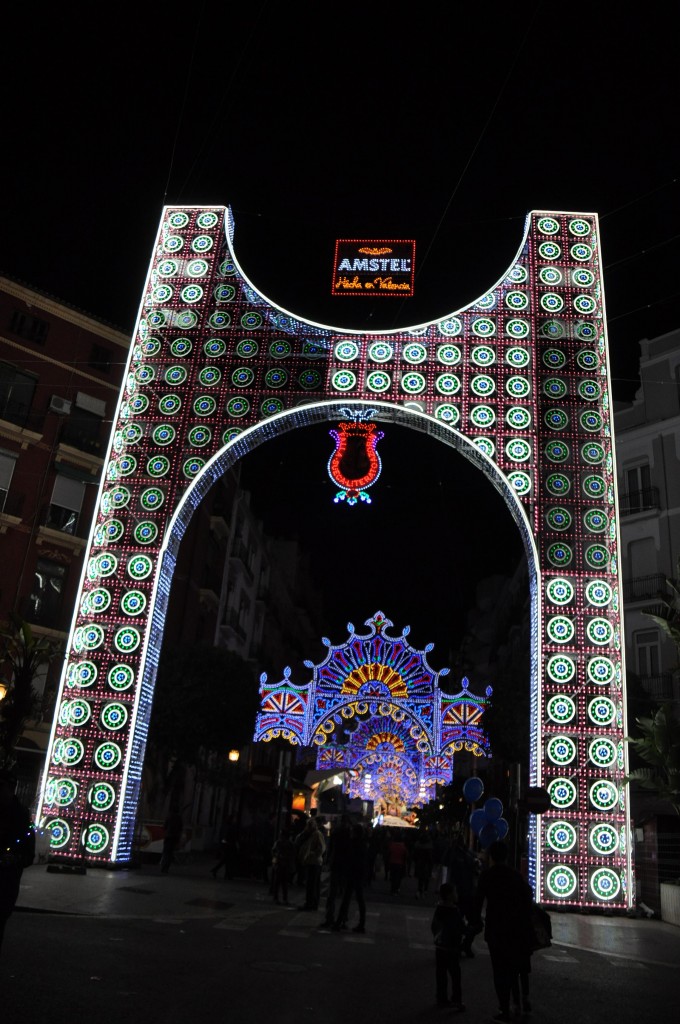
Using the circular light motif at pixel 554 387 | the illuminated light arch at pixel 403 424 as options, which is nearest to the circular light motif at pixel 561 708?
the illuminated light arch at pixel 403 424

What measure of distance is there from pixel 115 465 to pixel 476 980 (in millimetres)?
13116

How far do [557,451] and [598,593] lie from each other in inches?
122

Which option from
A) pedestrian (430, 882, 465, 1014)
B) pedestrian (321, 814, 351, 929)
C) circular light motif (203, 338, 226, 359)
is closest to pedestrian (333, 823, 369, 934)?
pedestrian (321, 814, 351, 929)

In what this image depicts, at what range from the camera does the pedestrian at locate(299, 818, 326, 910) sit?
13.9m

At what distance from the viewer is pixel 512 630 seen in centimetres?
5406

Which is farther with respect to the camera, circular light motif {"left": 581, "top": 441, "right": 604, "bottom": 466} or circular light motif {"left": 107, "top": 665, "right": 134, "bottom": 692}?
circular light motif {"left": 581, "top": 441, "right": 604, "bottom": 466}

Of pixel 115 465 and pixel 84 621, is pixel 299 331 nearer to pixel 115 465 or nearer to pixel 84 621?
pixel 115 465

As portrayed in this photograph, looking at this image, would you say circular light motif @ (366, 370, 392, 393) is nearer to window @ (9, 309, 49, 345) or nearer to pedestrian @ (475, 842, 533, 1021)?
pedestrian @ (475, 842, 533, 1021)

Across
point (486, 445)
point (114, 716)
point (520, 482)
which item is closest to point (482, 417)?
point (486, 445)

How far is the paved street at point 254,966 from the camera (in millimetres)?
6422

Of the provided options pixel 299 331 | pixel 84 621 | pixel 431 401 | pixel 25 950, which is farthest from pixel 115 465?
pixel 25 950

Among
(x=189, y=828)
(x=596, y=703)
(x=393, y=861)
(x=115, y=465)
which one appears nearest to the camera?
(x=596, y=703)

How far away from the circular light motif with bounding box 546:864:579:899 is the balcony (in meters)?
17.4

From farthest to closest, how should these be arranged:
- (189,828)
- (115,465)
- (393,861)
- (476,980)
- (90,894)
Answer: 1. (189,828)
2. (393,861)
3. (115,465)
4. (90,894)
5. (476,980)
